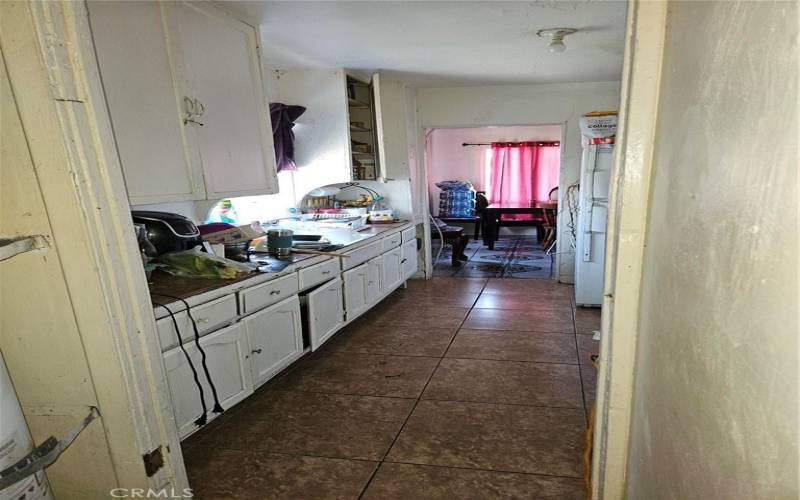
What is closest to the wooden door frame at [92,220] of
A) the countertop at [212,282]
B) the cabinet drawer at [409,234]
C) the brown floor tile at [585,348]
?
the countertop at [212,282]

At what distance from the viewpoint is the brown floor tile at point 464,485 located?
5.38 feet

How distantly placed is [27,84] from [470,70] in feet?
11.5

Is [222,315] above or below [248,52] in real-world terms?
below

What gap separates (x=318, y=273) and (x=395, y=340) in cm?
90

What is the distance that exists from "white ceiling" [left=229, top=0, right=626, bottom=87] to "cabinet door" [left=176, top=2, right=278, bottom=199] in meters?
0.17

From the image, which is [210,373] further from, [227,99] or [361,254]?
[361,254]

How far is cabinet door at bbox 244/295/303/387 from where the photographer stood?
7.06 feet

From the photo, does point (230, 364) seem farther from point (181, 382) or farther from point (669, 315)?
point (669, 315)

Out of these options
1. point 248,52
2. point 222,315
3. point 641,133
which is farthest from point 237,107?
point 641,133

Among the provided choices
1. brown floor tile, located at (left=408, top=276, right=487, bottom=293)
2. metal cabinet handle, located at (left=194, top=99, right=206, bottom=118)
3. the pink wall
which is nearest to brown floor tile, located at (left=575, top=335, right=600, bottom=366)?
brown floor tile, located at (left=408, top=276, right=487, bottom=293)

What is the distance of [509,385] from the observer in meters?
2.49

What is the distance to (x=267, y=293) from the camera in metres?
2.22

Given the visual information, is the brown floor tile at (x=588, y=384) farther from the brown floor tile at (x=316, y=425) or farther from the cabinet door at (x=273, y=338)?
the cabinet door at (x=273, y=338)

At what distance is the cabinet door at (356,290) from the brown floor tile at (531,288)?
5.18 ft
